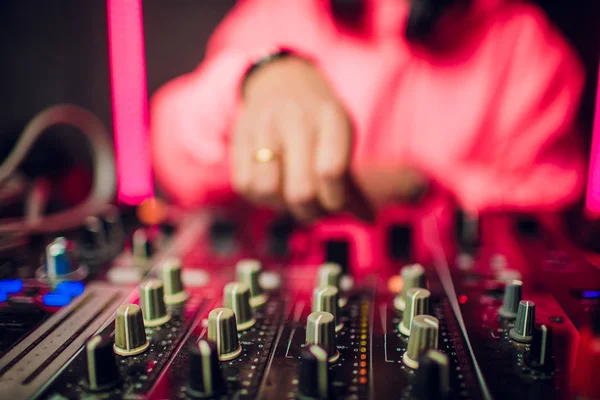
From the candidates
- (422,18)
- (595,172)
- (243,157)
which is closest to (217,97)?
(243,157)

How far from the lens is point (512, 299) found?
58 centimetres

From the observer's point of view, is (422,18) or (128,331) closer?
(128,331)

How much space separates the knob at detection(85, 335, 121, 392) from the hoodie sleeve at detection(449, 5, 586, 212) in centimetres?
95

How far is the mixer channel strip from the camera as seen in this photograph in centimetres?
47

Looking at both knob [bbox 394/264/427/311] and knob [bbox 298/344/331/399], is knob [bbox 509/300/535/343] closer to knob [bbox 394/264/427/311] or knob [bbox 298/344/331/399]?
knob [bbox 394/264/427/311]

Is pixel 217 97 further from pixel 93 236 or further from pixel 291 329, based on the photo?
pixel 291 329

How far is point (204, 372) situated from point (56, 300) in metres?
0.34

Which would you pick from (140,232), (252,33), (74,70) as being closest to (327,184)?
(140,232)

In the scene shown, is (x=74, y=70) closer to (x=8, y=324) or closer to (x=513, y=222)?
(x=8, y=324)

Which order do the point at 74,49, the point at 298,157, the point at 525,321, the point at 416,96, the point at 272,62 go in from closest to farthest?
1. the point at 525,321
2. the point at 298,157
3. the point at 272,62
4. the point at 416,96
5. the point at 74,49

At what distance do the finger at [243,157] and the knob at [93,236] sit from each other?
0.29 metres

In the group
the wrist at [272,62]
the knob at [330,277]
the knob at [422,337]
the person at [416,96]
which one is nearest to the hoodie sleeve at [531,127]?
the person at [416,96]

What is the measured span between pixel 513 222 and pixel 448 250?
219 mm

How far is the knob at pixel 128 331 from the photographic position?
51 centimetres
